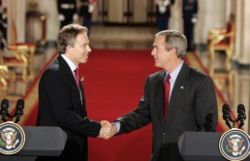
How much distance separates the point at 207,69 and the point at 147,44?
16.0ft

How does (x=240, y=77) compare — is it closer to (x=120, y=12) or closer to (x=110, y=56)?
(x=110, y=56)

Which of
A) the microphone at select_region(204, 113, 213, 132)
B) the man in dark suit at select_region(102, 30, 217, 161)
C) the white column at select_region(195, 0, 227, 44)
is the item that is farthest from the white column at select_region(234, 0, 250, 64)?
the microphone at select_region(204, 113, 213, 132)

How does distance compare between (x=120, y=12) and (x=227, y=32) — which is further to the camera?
(x=120, y=12)

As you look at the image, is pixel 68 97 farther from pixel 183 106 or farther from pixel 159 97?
pixel 183 106

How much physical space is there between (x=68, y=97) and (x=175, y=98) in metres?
0.76

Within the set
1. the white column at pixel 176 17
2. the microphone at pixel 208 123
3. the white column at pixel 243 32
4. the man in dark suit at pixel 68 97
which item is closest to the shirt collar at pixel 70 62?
the man in dark suit at pixel 68 97

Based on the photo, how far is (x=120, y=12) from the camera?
75.5ft

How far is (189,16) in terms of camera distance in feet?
59.4

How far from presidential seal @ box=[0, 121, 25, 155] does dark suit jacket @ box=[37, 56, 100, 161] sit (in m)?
0.96

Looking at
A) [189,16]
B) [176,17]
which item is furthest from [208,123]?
[176,17]

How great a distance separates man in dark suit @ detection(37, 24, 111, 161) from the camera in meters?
5.46

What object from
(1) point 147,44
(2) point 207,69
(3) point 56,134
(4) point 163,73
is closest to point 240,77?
(2) point 207,69

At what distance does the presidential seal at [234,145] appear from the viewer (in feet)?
14.6

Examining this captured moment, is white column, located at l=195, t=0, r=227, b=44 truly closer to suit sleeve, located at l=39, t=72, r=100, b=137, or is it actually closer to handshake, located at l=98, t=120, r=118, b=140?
handshake, located at l=98, t=120, r=118, b=140
